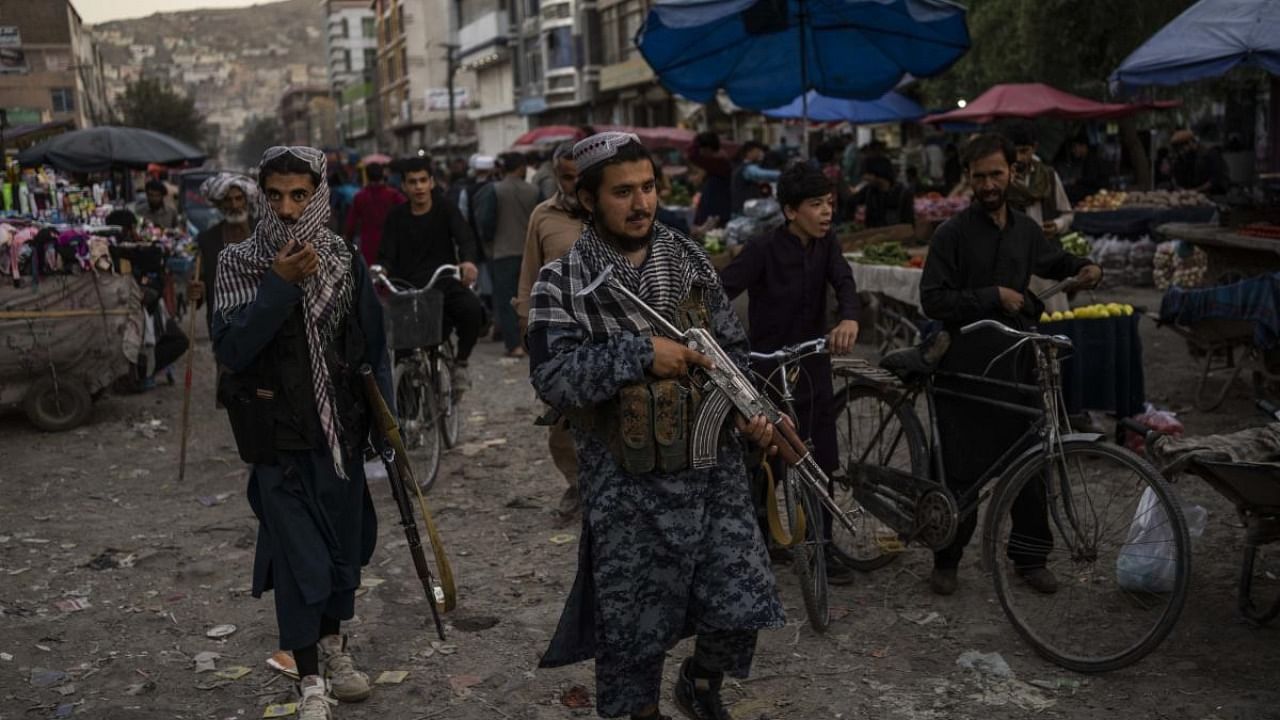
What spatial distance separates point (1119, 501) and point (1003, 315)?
91cm

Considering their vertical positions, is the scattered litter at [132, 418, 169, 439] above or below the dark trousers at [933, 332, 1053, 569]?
below

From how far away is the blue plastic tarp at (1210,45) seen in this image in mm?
8914

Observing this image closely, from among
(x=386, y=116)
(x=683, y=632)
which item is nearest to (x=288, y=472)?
(x=683, y=632)

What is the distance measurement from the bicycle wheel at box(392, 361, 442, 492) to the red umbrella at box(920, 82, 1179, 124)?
38.3ft

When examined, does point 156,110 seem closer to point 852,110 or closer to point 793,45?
point 852,110

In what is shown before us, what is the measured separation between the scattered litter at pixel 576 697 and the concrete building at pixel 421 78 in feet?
224

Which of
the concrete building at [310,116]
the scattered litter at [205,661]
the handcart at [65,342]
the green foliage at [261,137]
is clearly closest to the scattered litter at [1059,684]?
the scattered litter at [205,661]

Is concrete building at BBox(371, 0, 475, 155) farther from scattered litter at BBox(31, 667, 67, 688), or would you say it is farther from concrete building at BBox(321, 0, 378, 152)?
scattered litter at BBox(31, 667, 67, 688)

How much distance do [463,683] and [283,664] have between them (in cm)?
71

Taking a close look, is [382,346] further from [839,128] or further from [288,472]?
[839,128]

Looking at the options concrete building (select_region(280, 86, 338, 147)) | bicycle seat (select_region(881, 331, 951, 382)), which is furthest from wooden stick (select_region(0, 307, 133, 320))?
concrete building (select_region(280, 86, 338, 147))

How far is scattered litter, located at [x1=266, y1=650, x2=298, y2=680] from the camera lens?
4.76 metres

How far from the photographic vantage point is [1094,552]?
4.70m

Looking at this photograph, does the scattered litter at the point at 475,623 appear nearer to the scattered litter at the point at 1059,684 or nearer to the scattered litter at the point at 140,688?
the scattered litter at the point at 140,688
